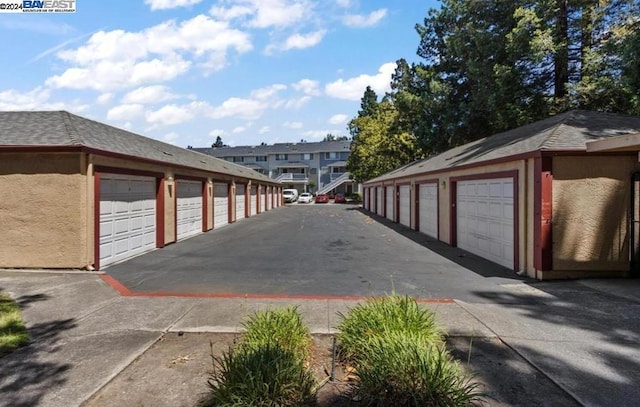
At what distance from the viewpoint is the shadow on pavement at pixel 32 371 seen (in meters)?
3.44

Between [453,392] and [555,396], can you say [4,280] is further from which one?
[555,396]

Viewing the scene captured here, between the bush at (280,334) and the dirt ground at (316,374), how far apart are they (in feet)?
0.81

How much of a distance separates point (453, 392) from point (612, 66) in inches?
715

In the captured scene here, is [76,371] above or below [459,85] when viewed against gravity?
below

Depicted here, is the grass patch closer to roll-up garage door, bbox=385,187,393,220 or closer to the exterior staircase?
roll-up garage door, bbox=385,187,393,220

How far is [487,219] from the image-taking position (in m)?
10.4

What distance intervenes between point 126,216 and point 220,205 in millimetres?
9833

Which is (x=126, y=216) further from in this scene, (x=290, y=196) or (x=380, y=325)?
(x=290, y=196)

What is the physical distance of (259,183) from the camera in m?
31.4

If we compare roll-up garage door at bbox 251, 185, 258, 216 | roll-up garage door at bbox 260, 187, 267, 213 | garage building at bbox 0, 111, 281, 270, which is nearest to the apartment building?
roll-up garage door at bbox 260, 187, 267, 213

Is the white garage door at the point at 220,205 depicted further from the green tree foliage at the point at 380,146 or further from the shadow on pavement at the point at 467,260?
the green tree foliage at the point at 380,146

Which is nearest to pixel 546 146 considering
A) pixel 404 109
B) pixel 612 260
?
pixel 612 260

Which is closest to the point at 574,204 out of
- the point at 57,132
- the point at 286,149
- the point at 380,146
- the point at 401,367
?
the point at 401,367

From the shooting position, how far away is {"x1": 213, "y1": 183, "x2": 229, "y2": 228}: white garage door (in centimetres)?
1948
